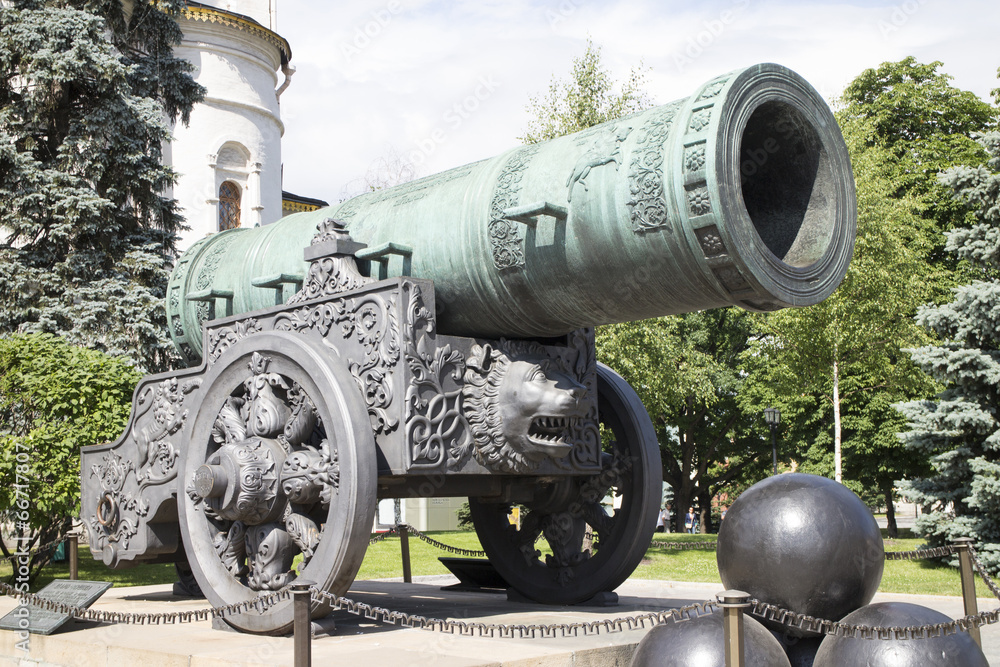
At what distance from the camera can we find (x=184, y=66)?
16297 millimetres

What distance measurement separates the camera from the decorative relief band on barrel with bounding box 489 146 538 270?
5160 millimetres

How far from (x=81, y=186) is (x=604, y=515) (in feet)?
34.7

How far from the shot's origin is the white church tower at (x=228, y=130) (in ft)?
71.1

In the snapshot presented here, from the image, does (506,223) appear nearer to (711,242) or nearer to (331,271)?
(331,271)

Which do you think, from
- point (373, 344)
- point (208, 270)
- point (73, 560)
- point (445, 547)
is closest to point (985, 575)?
point (373, 344)

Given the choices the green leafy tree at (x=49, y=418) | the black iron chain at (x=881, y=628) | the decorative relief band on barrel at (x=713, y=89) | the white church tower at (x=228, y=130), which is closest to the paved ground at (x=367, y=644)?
the black iron chain at (x=881, y=628)

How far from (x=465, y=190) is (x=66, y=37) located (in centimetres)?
1122

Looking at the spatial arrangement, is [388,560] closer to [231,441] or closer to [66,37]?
[66,37]

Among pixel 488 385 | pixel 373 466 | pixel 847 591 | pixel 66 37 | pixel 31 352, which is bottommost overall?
pixel 847 591

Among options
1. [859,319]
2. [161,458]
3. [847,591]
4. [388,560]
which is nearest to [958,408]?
[859,319]

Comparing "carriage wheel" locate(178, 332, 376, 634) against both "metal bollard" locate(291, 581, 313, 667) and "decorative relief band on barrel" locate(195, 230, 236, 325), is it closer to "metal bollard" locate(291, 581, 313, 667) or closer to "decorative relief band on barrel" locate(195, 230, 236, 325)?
"metal bollard" locate(291, 581, 313, 667)

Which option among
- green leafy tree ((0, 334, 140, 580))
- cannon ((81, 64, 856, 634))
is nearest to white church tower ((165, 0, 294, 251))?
green leafy tree ((0, 334, 140, 580))

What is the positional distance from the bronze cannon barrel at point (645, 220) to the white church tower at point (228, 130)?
1694 cm

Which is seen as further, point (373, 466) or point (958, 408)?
point (958, 408)
